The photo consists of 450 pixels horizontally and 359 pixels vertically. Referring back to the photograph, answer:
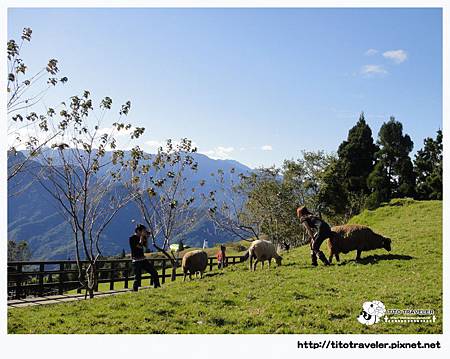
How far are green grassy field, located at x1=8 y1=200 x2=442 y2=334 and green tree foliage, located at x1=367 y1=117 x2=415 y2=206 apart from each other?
32.1 meters

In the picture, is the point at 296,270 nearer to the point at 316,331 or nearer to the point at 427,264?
the point at 427,264

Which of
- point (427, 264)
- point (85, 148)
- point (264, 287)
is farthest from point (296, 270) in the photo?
point (85, 148)

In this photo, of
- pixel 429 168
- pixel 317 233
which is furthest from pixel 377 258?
pixel 429 168

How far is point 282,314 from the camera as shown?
1147cm

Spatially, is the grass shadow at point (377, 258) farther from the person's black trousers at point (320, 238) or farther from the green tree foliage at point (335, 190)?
the green tree foliage at point (335, 190)

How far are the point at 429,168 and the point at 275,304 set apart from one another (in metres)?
45.8

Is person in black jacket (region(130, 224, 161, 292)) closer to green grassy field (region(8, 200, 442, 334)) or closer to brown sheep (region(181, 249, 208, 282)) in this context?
green grassy field (region(8, 200, 442, 334))

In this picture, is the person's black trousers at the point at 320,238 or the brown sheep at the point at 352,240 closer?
the person's black trousers at the point at 320,238

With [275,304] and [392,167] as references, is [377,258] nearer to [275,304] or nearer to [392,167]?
[275,304]

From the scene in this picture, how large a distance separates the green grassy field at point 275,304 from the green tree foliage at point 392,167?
32.1 meters

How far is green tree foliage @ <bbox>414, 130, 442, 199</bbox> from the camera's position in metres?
46.9

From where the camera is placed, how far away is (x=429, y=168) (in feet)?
168

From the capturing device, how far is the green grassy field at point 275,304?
35.2 feet

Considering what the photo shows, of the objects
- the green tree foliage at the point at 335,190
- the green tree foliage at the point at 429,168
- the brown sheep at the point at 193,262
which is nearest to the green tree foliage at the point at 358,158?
the green tree foliage at the point at 335,190
